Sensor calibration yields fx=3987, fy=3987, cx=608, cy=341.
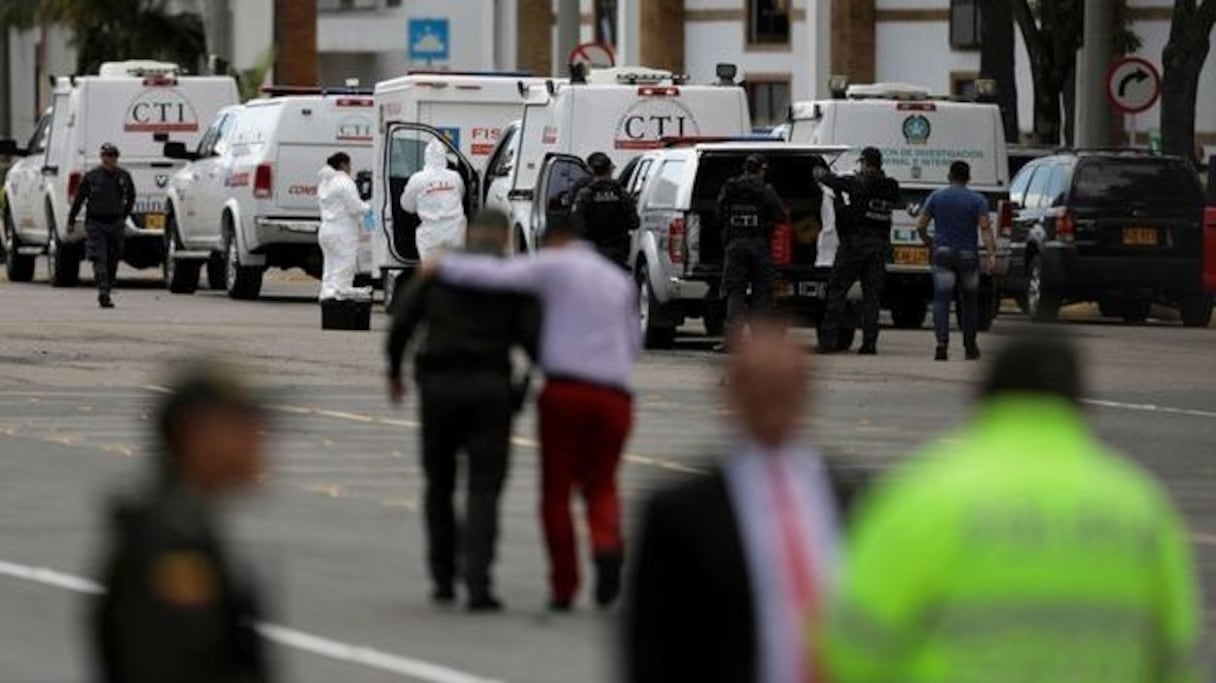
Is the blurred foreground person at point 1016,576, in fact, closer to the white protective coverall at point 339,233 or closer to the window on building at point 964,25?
the white protective coverall at point 339,233

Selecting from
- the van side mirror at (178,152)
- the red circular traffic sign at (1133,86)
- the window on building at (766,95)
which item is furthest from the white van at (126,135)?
the window on building at (766,95)

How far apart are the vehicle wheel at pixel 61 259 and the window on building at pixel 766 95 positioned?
106 ft

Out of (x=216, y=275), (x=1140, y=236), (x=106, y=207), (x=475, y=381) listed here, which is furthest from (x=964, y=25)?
(x=475, y=381)

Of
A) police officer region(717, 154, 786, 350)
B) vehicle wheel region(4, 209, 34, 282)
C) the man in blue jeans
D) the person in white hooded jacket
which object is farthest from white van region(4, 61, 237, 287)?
police officer region(717, 154, 786, 350)

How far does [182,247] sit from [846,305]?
515 inches

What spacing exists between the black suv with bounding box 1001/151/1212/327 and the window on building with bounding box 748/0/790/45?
39.0 metres

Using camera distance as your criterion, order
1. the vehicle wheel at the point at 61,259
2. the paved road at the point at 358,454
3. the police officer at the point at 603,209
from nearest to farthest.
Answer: the paved road at the point at 358,454
the police officer at the point at 603,209
the vehicle wheel at the point at 61,259

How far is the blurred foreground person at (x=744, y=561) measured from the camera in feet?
22.0

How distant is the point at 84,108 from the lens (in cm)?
4441

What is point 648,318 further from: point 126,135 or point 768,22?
point 768,22

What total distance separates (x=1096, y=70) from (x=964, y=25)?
31420 millimetres

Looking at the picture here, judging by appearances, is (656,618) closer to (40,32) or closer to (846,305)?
(846,305)

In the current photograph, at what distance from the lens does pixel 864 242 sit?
103 feet

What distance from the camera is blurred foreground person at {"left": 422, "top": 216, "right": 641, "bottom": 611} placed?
14.0m
